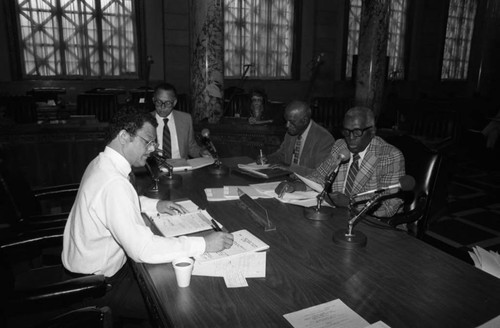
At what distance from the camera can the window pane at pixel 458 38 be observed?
13367 mm

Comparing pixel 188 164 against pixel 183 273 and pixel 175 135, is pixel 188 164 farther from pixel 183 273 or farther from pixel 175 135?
pixel 183 273

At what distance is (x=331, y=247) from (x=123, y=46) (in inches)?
349

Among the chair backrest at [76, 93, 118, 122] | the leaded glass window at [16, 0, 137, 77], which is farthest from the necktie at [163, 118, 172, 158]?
the leaded glass window at [16, 0, 137, 77]

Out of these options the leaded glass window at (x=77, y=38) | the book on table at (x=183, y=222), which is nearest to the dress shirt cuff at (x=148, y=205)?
the book on table at (x=183, y=222)

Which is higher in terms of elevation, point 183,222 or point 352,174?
point 352,174

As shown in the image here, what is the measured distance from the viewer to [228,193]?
2.55 metres

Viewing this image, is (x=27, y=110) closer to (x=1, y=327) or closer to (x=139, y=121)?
(x=139, y=121)

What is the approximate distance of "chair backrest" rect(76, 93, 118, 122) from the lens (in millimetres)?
6004

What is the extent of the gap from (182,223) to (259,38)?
31.1 feet

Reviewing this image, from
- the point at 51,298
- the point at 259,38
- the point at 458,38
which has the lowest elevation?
the point at 51,298

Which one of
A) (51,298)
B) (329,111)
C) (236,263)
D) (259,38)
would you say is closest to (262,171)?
(236,263)

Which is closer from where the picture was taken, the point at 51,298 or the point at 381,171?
the point at 51,298

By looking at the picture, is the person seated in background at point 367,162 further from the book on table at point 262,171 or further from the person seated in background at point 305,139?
the person seated in background at point 305,139

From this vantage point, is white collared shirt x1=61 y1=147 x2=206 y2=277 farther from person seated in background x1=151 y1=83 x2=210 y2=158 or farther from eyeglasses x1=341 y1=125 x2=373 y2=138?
person seated in background x1=151 y1=83 x2=210 y2=158
